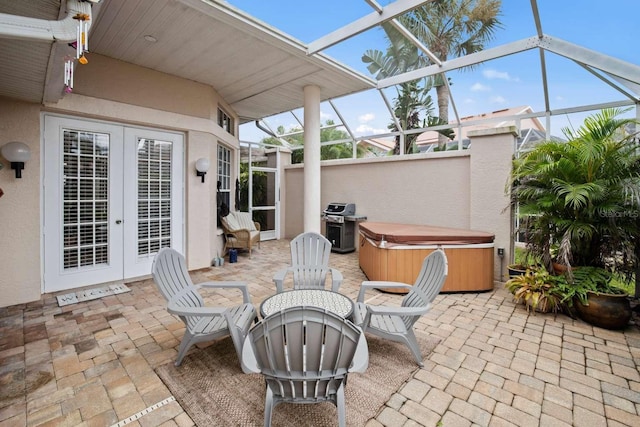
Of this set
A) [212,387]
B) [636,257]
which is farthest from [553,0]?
[212,387]

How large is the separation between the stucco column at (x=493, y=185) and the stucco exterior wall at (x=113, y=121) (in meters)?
4.78

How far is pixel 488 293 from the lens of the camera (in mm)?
4457

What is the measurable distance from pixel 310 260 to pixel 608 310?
3.30 metres

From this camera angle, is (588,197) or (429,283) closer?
(429,283)

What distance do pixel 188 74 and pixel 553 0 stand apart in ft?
17.6

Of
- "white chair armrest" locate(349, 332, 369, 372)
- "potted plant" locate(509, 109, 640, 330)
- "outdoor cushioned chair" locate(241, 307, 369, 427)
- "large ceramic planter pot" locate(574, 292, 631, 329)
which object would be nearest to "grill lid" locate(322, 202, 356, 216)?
"potted plant" locate(509, 109, 640, 330)

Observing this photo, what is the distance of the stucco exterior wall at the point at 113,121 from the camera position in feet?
12.5

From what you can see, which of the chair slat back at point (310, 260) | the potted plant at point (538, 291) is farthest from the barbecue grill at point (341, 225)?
the potted plant at point (538, 291)

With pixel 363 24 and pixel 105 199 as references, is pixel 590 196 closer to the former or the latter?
pixel 363 24

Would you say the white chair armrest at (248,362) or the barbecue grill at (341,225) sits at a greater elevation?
the barbecue grill at (341,225)

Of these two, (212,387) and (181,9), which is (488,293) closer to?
(212,387)

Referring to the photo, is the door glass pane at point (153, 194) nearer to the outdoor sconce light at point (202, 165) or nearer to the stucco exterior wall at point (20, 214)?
the outdoor sconce light at point (202, 165)

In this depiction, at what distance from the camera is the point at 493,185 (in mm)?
4895

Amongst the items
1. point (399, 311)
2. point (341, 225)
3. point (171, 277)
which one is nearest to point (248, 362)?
point (399, 311)
